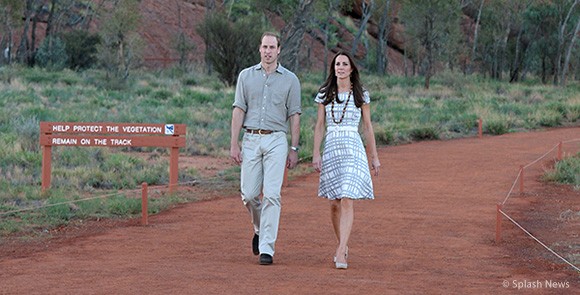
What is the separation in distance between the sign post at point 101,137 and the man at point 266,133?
5.59 metres

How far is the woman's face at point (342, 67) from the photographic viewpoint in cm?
916

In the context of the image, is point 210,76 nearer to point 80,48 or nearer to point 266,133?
point 80,48

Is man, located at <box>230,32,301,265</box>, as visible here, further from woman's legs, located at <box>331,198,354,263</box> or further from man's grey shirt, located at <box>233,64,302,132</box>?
woman's legs, located at <box>331,198,354,263</box>

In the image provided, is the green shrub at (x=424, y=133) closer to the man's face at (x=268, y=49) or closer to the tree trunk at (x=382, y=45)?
the man's face at (x=268, y=49)

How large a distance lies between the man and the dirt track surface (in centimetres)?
45

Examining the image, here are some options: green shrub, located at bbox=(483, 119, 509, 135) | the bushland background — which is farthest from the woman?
green shrub, located at bbox=(483, 119, 509, 135)

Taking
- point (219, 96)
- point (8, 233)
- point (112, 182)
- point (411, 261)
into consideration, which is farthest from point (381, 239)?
point (219, 96)

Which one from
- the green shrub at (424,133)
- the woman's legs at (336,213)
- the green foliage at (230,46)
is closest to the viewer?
the woman's legs at (336,213)

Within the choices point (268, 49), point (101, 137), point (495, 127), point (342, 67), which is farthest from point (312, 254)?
point (495, 127)

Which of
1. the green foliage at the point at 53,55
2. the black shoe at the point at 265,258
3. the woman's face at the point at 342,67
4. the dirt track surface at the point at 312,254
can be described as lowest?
the dirt track surface at the point at 312,254

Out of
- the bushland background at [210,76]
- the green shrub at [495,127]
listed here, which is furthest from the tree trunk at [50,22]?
the green shrub at [495,127]

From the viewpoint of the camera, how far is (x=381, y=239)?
1117 cm

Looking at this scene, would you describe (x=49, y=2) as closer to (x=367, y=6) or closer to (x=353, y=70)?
(x=367, y=6)

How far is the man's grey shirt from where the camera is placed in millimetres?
9305
